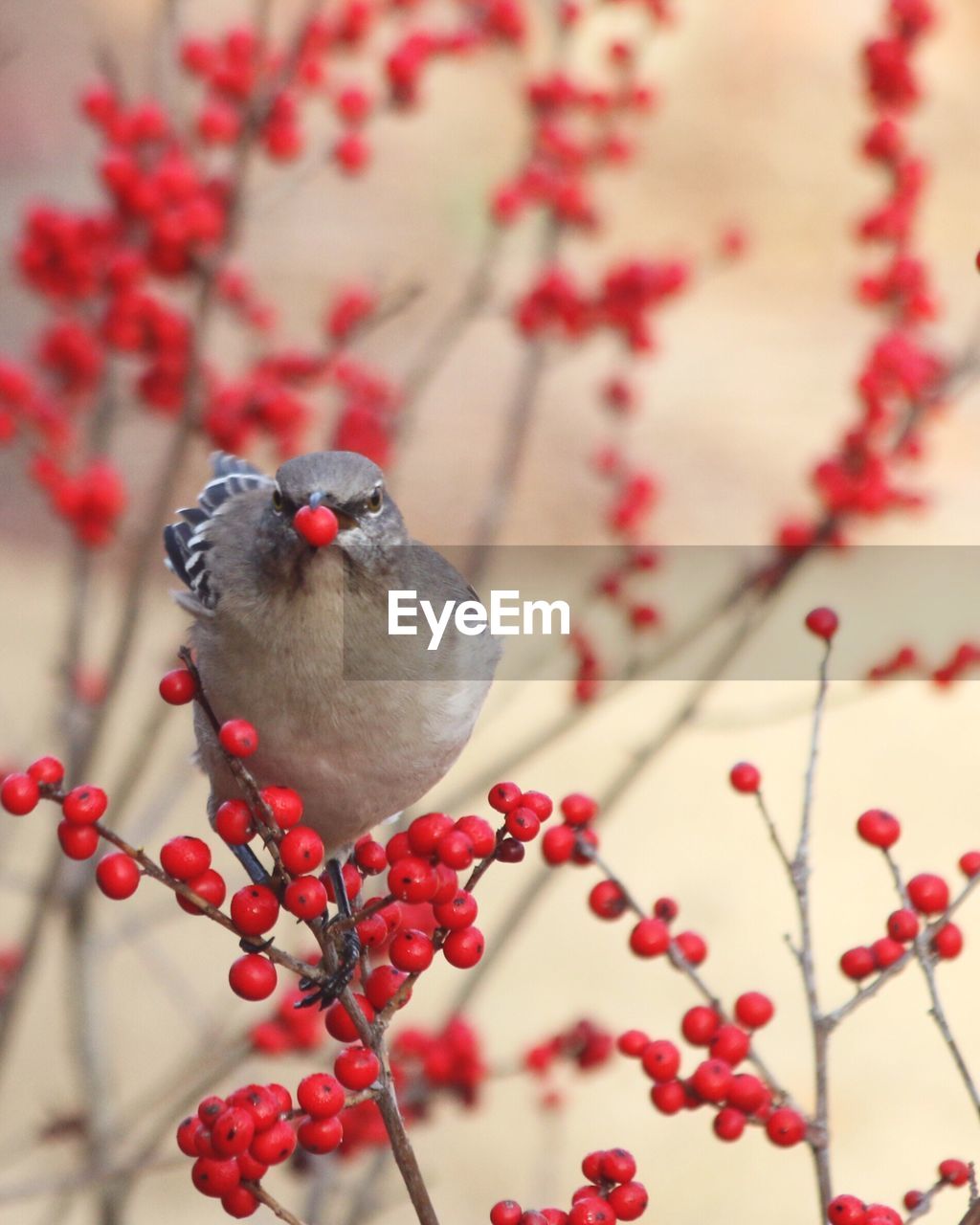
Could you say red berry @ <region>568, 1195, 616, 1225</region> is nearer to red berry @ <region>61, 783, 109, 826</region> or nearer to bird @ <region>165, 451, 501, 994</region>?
bird @ <region>165, 451, 501, 994</region>

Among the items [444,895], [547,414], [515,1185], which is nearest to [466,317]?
[444,895]

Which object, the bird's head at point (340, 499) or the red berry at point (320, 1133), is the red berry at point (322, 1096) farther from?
the bird's head at point (340, 499)

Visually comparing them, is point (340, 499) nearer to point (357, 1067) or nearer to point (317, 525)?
point (317, 525)

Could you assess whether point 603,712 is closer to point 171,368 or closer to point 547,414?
point 547,414

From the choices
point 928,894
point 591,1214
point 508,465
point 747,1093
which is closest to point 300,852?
point 591,1214

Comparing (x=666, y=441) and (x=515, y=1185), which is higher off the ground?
(x=666, y=441)

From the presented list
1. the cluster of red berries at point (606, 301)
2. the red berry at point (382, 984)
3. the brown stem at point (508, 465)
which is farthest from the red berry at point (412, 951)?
the cluster of red berries at point (606, 301)
